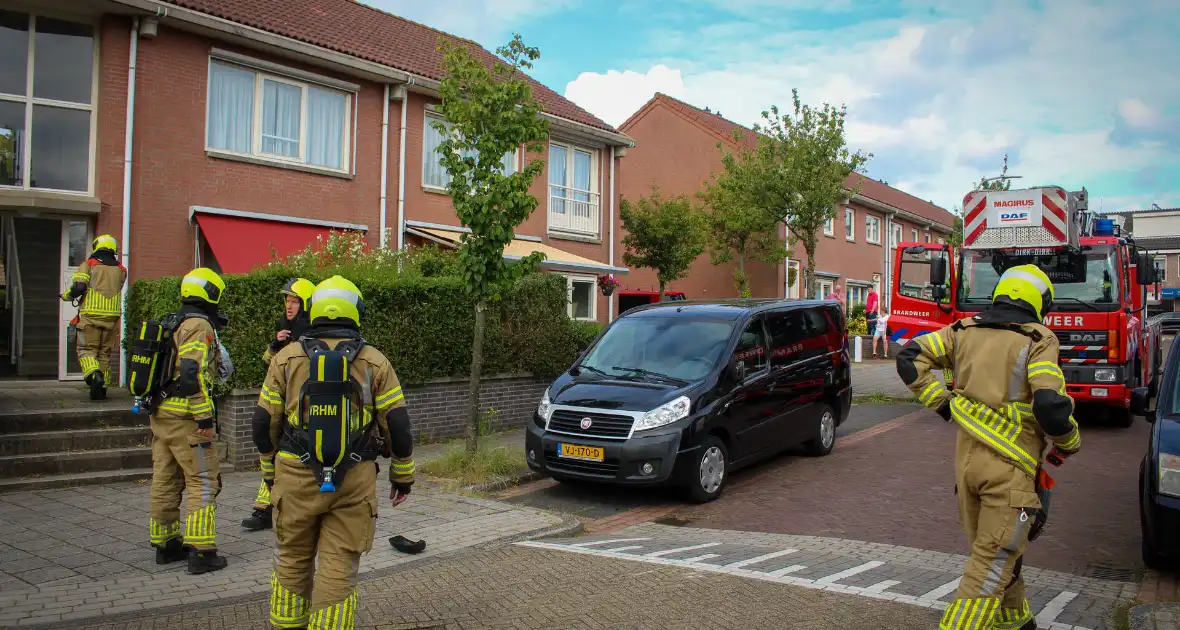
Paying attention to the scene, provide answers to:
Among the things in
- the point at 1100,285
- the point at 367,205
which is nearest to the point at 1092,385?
the point at 1100,285

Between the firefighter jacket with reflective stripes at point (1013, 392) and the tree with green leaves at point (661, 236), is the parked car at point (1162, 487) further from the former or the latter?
the tree with green leaves at point (661, 236)

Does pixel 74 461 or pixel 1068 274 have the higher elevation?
pixel 1068 274

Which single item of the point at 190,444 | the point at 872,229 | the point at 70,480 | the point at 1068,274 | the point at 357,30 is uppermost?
the point at 357,30

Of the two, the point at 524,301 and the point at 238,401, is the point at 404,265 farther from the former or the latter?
the point at 238,401

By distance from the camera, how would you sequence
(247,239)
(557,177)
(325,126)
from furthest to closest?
(557,177), (325,126), (247,239)

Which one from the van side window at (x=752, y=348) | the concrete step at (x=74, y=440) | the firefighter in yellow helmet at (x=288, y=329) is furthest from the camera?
the van side window at (x=752, y=348)

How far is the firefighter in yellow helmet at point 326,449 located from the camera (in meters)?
3.80

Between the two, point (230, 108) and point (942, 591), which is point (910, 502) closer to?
point (942, 591)

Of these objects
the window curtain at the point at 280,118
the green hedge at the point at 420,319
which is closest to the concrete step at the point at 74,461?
the green hedge at the point at 420,319

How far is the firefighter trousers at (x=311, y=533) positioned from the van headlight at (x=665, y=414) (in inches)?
167

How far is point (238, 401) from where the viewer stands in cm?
918

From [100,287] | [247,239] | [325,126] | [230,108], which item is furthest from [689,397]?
[325,126]

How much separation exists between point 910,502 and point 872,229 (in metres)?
30.9

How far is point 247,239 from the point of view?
13562 mm
